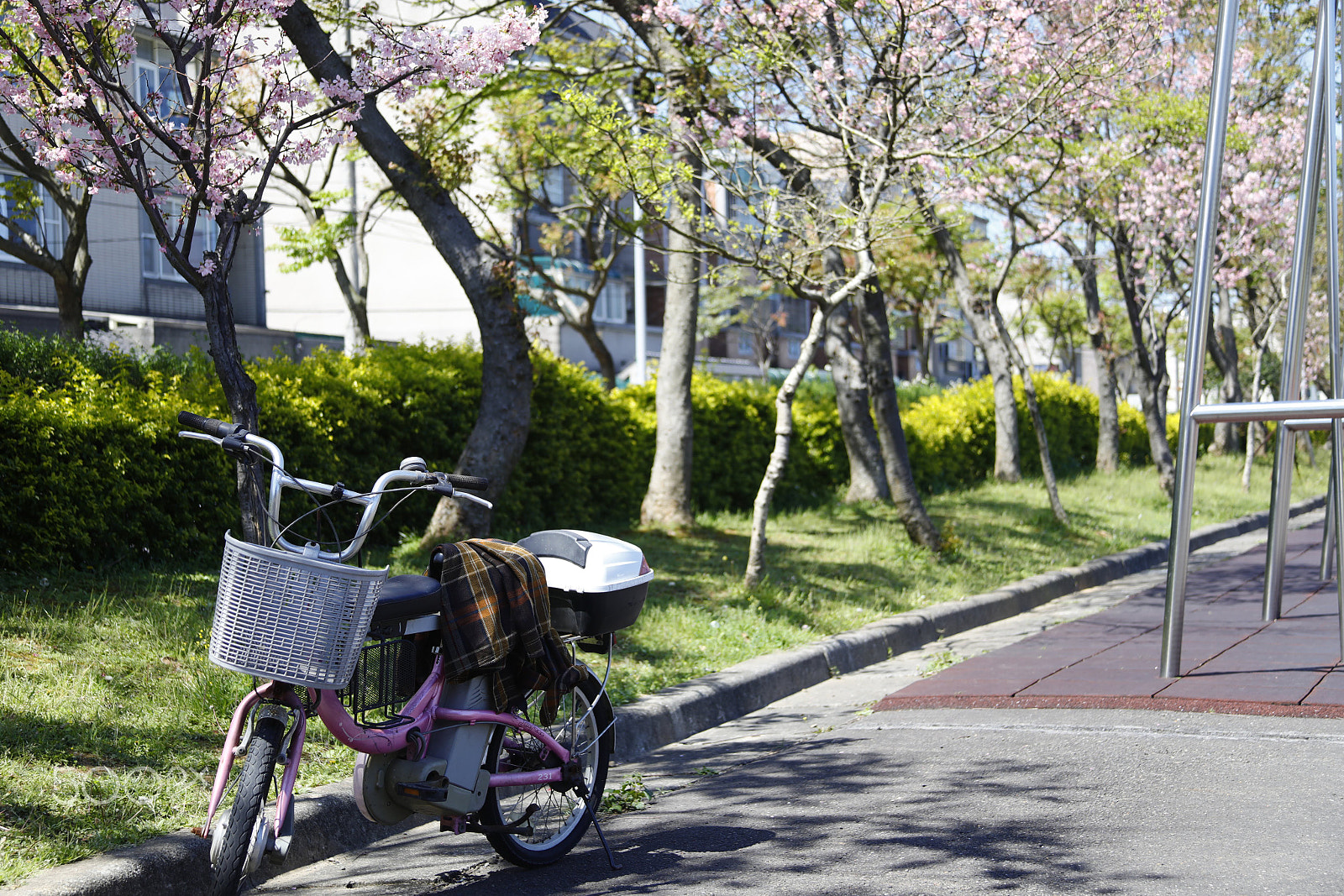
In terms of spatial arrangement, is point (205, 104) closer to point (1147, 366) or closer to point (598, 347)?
point (598, 347)

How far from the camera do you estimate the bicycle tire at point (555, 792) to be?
4223 mm

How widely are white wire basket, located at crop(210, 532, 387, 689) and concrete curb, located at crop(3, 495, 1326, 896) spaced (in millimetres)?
975

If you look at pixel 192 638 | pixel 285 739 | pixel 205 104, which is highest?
pixel 205 104

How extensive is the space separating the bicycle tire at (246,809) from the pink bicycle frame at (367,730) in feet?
0.20

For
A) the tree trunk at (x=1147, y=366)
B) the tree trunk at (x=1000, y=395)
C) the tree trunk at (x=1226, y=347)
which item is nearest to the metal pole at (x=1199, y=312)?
the tree trunk at (x=1147, y=366)

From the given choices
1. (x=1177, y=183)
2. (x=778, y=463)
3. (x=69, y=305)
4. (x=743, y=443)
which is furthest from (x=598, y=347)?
(x=778, y=463)

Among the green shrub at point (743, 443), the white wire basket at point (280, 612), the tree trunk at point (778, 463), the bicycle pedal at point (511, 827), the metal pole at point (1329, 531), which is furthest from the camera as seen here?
the green shrub at point (743, 443)

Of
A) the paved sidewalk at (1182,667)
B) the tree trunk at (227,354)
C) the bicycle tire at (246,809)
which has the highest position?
the tree trunk at (227,354)

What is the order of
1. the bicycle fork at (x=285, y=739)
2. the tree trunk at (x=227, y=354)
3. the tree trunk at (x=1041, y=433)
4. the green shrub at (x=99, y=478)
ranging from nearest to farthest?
1. the bicycle fork at (x=285, y=739)
2. the tree trunk at (x=227, y=354)
3. the green shrub at (x=99, y=478)
4. the tree trunk at (x=1041, y=433)

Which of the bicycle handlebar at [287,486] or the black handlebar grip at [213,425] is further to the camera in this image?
the black handlebar grip at [213,425]

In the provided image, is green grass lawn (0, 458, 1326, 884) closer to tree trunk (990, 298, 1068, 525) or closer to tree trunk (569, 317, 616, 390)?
tree trunk (990, 298, 1068, 525)

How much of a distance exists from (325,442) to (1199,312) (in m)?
5.69

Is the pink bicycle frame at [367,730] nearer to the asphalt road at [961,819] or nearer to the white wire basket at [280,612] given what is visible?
the white wire basket at [280,612]

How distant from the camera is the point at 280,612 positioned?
3197 mm
